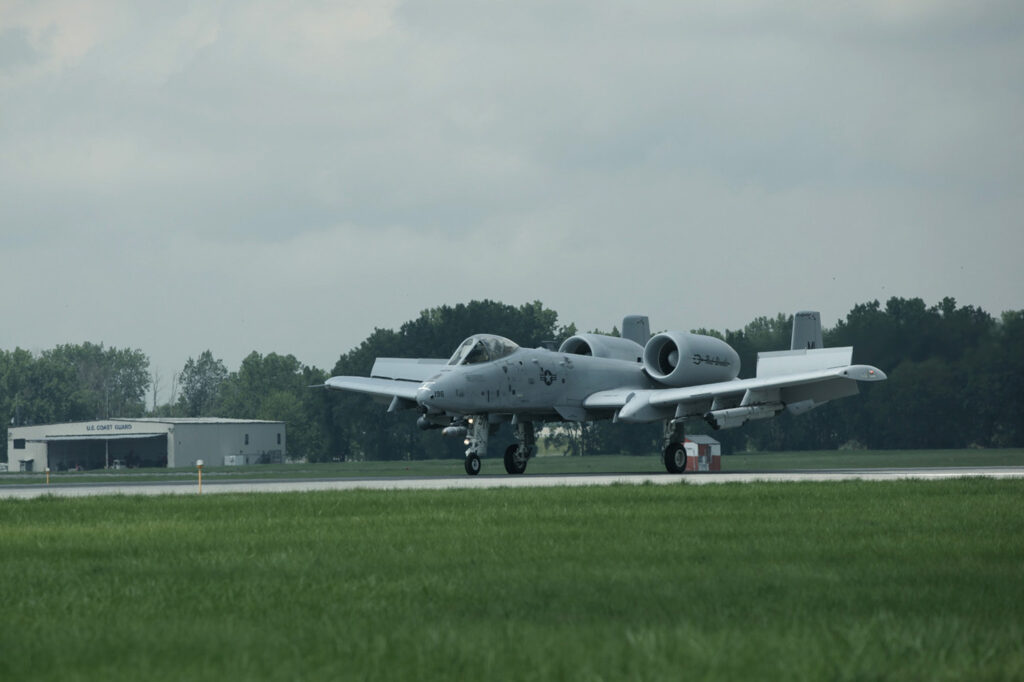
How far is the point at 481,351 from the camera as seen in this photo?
3747 centimetres

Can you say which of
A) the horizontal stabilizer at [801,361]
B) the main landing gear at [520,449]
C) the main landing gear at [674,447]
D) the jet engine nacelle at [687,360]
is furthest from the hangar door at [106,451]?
the horizontal stabilizer at [801,361]

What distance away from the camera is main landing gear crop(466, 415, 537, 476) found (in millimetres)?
38281

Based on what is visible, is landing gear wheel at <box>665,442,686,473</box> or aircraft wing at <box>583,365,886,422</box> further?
landing gear wheel at <box>665,442,686,473</box>

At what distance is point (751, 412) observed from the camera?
121 feet

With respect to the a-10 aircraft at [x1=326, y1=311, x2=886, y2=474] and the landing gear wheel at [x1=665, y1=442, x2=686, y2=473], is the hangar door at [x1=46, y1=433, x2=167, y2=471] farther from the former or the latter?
the landing gear wheel at [x1=665, y1=442, x2=686, y2=473]

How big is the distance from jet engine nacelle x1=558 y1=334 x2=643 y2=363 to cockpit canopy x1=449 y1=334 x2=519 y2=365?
166 inches

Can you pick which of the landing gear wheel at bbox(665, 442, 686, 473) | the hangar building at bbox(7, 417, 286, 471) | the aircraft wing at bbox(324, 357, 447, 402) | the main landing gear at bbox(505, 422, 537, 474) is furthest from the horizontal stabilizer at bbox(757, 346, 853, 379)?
the hangar building at bbox(7, 417, 286, 471)

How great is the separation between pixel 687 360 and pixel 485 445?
6.81 metres

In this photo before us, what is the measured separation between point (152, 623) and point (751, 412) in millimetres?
29775

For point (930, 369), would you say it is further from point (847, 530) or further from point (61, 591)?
point (61, 591)

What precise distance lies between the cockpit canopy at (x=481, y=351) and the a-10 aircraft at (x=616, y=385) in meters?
0.03

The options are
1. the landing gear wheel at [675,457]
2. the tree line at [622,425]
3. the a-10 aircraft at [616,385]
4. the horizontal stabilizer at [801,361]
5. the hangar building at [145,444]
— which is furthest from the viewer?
the hangar building at [145,444]

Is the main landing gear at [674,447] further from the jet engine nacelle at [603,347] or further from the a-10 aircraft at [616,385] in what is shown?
the jet engine nacelle at [603,347]

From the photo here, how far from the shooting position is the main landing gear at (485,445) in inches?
1507
